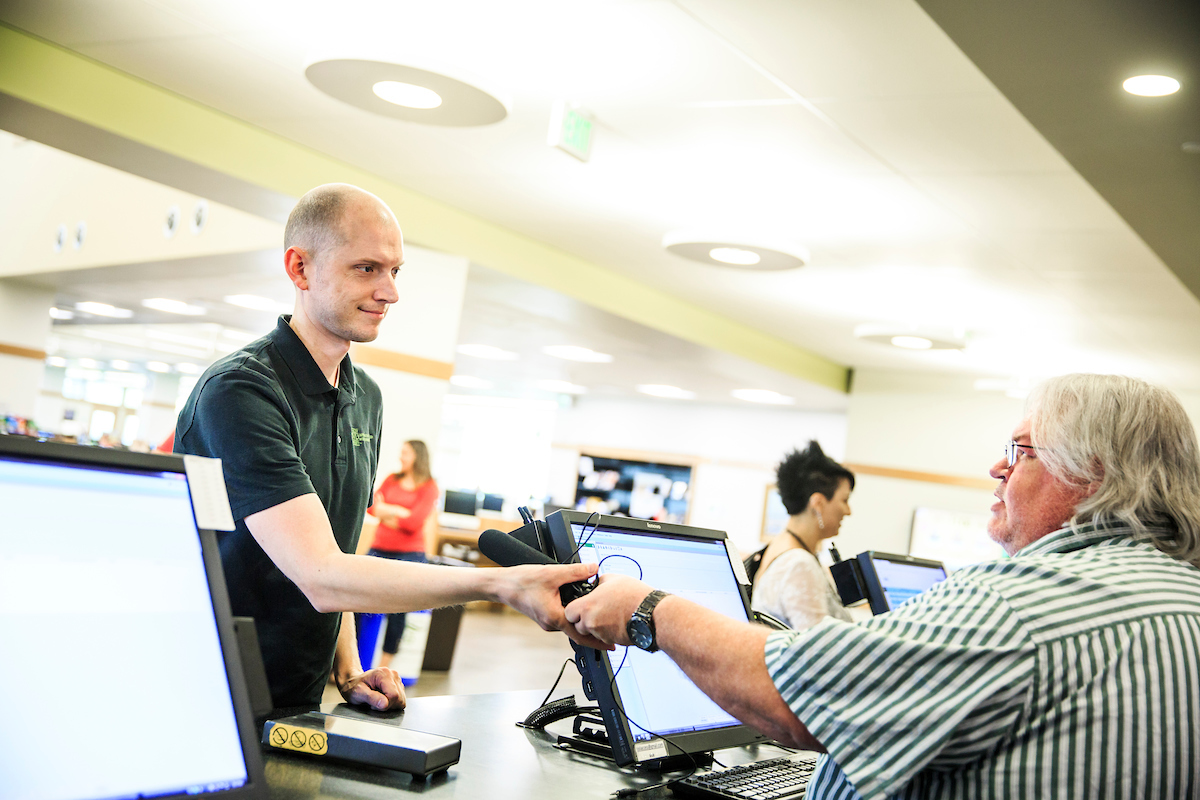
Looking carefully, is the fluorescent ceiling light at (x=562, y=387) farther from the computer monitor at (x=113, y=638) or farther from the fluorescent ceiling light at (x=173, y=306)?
the computer monitor at (x=113, y=638)

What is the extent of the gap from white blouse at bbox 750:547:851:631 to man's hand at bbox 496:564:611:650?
6.56ft

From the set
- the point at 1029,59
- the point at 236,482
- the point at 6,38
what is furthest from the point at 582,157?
the point at 236,482

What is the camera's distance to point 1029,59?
3.39 meters

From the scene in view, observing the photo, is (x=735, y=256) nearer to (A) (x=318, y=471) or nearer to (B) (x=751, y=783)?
(A) (x=318, y=471)

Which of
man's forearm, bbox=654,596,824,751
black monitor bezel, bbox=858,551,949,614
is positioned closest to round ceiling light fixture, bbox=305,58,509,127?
black monitor bezel, bbox=858,551,949,614

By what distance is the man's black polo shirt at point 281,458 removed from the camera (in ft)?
5.00

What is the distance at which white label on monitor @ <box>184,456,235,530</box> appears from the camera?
1.01m

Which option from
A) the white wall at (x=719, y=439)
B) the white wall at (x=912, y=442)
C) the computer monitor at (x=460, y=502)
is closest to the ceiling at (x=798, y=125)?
the white wall at (x=912, y=442)

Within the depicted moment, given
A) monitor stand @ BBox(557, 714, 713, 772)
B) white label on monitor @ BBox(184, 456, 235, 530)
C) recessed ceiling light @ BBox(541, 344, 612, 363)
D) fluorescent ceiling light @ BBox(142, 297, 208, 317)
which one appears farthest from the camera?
fluorescent ceiling light @ BBox(142, 297, 208, 317)

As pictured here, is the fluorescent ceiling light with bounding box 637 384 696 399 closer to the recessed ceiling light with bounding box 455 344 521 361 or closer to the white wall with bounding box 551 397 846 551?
the white wall with bounding box 551 397 846 551

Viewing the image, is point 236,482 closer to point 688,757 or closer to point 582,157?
point 688,757

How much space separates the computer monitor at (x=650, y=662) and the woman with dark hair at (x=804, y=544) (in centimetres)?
→ 152

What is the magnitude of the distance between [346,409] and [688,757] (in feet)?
2.92

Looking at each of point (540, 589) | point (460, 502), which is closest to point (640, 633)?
point (540, 589)
